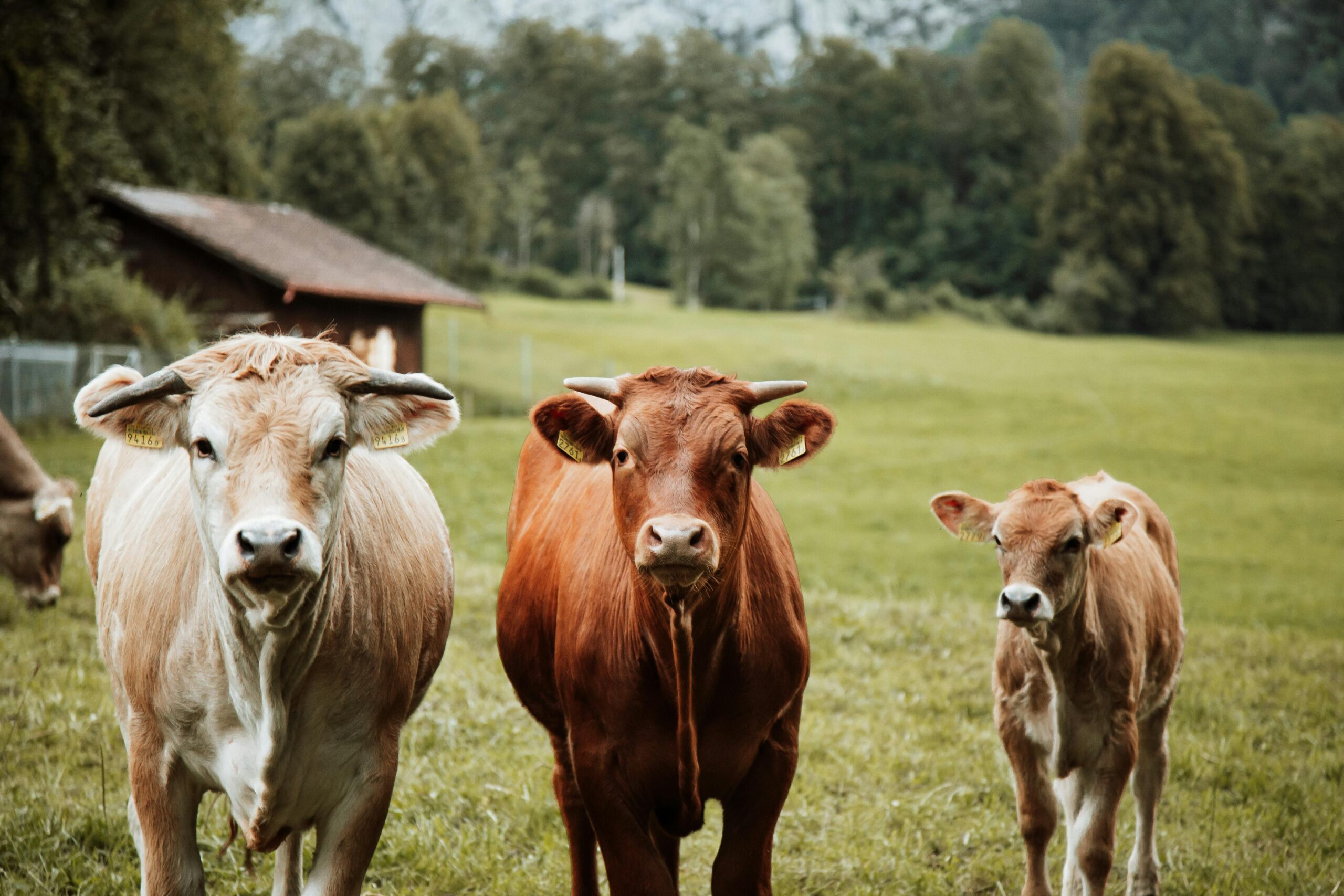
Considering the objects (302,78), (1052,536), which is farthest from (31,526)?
(302,78)

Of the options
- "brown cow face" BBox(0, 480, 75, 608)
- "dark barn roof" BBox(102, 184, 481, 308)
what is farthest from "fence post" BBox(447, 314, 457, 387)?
"brown cow face" BBox(0, 480, 75, 608)

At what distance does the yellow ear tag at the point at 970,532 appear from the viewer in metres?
5.20

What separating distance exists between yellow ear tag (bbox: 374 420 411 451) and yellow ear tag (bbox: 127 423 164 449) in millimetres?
633

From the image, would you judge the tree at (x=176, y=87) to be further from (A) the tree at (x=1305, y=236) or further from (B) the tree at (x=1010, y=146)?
(B) the tree at (x=1010, y=146)

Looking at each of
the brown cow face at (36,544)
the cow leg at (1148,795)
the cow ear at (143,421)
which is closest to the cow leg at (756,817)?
the cow leg at (1148,795)

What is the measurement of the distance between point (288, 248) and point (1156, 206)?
1874 inches

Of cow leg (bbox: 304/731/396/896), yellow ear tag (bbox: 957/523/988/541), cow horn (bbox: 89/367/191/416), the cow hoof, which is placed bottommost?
the cow hoof

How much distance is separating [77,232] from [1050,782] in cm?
2174

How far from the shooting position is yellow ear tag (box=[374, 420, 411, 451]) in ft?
11.4

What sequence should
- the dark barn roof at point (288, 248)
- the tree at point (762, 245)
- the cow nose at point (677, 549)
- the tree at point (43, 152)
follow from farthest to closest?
the tree at point (762, 245) < the dark barn roof at point (288, 248) < the tree at point (43, 152) < the cow nose at point (677, 549)

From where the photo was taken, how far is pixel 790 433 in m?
3.63

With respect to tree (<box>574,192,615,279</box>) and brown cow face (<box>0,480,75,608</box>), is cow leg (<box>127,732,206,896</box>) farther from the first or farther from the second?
tree (<box>574,192,615,279</box>)

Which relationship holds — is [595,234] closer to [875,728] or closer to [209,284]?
[209,284]

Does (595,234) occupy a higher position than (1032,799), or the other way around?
(595,234)
